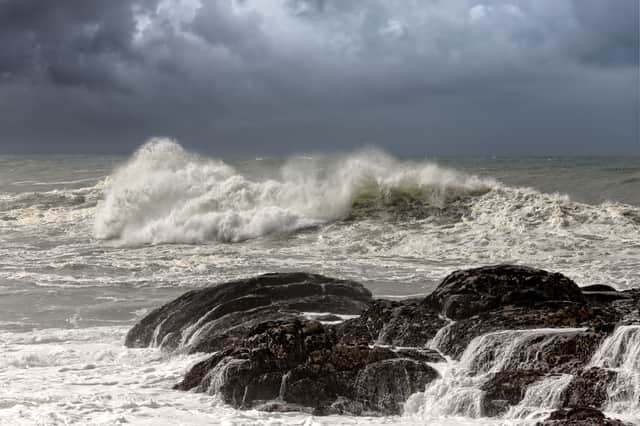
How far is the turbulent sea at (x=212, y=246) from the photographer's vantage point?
7488 millimetres

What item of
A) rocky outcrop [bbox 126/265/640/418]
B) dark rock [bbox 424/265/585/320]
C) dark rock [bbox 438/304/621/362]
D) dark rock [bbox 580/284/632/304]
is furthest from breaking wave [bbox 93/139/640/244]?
dark rock [bbox 438/304/621/362]

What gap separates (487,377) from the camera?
6.55 metres

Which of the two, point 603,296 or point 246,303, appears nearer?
point 603,296

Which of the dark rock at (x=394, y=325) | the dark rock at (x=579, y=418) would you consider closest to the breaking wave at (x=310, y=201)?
the dark rock at (x=394, y=325)

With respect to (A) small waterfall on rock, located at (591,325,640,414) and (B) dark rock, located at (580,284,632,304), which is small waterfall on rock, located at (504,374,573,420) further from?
(B) dark rock, located at (580,284,632,304)

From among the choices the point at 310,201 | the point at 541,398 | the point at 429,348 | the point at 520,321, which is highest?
the point at 310,201

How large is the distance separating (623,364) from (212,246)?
53.6ft

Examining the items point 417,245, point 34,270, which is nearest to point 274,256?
point 417,245

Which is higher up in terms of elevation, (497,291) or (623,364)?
(497,291)

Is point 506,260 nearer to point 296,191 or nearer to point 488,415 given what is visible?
point 296,191

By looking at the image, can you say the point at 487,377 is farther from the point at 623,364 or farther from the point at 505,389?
the point at 623,364

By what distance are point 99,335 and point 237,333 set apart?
2781 millimetres

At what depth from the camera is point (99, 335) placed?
10586mm

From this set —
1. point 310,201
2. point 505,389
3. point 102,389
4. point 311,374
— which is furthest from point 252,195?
point 505,389
